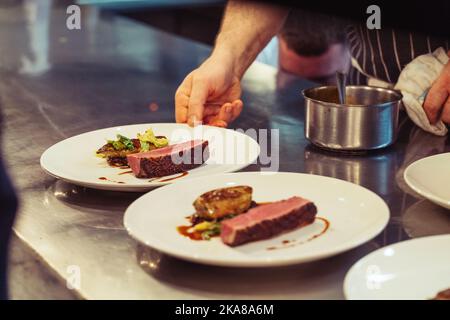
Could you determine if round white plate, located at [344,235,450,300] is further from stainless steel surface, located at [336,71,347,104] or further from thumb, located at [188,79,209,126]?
thumb, located at [188,79,209,126]

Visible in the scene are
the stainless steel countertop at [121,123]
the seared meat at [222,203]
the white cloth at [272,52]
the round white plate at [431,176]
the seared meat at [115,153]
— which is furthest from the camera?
the white cloth at [272,52]

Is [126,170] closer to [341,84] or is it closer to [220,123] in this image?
[220,123]

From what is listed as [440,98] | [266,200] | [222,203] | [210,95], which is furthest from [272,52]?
[222,203]

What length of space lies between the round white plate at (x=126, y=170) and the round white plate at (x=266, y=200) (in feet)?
0.38

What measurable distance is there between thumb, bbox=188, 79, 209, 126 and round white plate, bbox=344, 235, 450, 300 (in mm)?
1010

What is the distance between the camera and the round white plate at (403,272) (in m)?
1.13

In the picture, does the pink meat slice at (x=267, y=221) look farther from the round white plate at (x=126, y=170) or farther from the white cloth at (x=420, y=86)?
the white cloth at (x=420, y=86)

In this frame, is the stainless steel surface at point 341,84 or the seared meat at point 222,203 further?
the stainless steel surface at point 341,84

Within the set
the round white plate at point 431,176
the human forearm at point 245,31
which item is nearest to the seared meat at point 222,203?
the round white plate at point 431,176

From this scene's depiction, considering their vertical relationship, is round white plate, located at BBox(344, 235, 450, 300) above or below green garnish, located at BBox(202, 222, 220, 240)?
above

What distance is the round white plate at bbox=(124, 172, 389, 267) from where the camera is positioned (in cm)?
121

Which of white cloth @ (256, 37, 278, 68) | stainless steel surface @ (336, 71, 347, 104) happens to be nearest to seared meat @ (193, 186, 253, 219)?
stainless steel surface @ (336, 71, 347, 104)

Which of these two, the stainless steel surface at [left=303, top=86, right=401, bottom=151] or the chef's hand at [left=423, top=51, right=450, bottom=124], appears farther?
the chef's hand at [left=423, top=51, right=450, bottom=124]
